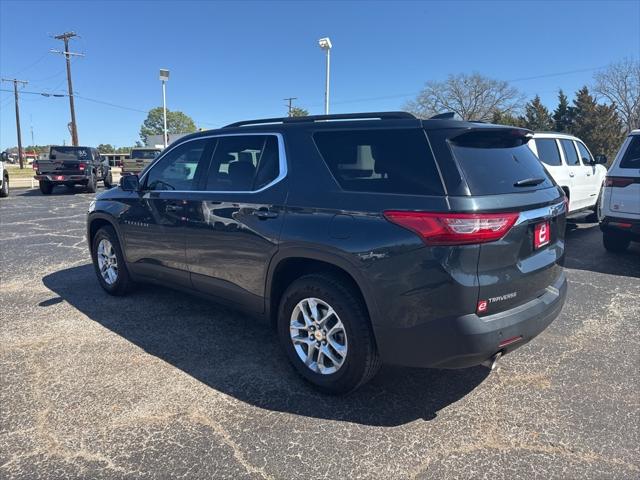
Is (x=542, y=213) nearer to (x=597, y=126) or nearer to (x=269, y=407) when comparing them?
(x=269, y=407)

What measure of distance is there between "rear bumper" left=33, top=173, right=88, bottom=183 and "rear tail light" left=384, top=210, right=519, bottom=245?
748 inches

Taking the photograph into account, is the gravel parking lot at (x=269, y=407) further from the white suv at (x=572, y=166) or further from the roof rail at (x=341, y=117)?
the white suv at (x=572, y=166)

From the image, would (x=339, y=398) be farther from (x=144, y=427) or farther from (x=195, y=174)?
(x=195, y=174)

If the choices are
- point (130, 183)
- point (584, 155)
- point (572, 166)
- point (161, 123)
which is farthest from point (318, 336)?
point (161, 123)

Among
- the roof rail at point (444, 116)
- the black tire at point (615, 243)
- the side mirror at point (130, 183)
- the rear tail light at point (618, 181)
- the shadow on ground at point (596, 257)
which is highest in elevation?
the roof rail at point (444, 116)

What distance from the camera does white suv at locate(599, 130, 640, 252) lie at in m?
6.29

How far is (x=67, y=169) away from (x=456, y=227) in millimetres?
19426

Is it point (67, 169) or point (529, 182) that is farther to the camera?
point (67, 169)

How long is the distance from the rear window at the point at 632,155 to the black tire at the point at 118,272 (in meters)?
6.59

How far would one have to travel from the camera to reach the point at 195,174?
13.5ft

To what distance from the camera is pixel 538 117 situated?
46.5m

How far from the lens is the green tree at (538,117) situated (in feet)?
150

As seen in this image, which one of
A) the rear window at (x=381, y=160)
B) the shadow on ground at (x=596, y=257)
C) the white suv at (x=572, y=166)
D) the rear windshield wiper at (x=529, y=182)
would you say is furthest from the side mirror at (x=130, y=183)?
the white suv at (x=572, y=166)

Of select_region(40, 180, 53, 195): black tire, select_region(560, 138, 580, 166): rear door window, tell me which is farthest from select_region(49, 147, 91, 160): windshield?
select_region(560, 138, 580, 166): rear door window
